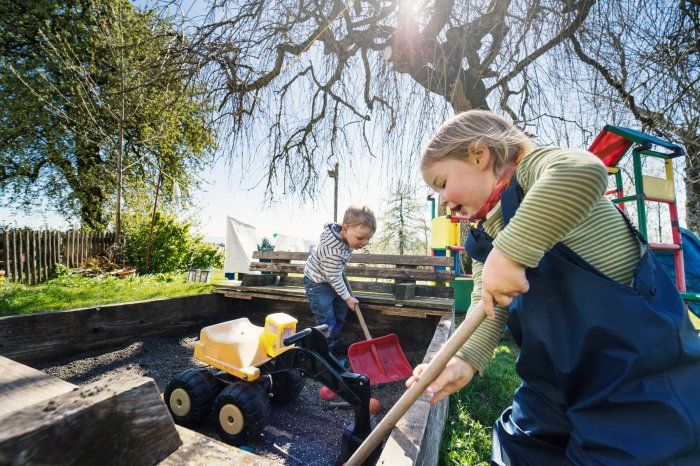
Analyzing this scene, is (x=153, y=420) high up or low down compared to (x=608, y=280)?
down

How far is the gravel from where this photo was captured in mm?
2041

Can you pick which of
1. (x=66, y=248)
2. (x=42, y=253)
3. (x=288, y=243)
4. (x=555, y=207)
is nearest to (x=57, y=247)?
(x=66, y=248)

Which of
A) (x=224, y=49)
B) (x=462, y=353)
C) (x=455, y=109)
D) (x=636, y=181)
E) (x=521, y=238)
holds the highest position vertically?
(x=224, y=49)

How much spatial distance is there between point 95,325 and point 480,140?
3.31 meters

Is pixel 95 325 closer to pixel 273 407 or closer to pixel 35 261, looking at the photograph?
pixel 273 407

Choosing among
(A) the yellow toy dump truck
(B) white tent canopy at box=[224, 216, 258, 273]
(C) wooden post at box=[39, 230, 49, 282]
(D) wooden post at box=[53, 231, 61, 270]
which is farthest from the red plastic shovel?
A: (D) wooden post at box=[53, 231, 61, 270]

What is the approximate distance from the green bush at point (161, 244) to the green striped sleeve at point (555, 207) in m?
12.9

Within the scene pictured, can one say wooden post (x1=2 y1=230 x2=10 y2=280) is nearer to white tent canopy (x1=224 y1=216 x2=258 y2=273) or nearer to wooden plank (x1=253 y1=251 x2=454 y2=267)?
white tent canopy (x1=224 y1=216 x2=258 y2=273)

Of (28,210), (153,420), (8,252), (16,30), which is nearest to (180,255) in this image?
(8,252)

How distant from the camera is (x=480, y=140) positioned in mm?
1169

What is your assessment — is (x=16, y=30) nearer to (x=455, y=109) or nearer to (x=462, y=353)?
(x=455, y=109)

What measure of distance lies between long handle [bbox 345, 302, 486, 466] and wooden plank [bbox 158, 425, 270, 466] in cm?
45

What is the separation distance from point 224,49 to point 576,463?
3.25 m

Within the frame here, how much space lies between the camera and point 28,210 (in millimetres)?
14773
